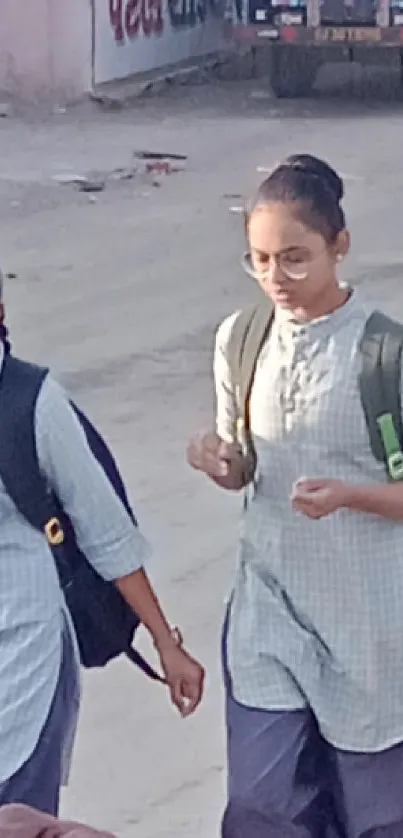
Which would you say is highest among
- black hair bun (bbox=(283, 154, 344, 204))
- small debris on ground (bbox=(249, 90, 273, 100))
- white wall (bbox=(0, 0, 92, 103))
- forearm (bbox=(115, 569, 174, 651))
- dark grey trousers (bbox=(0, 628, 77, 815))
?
black hair bun (bbox=(283, 154, 344, 204))

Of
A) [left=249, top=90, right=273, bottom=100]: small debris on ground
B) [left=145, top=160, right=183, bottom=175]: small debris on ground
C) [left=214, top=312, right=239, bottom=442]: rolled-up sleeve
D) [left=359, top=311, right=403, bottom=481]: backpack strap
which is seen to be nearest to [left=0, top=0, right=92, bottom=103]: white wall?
[left=249, top=90, right=273, bottom=100]: small debris on ground

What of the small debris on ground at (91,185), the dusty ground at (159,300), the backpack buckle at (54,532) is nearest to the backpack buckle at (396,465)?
the backpack buckle at (54,532)

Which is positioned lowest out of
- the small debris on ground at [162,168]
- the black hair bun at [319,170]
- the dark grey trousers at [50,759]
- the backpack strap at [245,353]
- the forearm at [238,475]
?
the small debris on ground at [162,168]

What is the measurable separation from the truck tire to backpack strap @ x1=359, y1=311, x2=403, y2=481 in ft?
59.8

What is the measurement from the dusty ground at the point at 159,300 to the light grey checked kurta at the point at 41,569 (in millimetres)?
1244

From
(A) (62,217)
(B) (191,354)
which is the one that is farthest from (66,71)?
(B) (191,354)

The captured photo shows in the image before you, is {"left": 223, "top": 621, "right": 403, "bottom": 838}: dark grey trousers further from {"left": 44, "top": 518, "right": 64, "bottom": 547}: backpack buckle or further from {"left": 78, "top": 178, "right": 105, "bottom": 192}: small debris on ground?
{"left": 78, "top": 178, "right": 105, "bottom": 192}: small debris on ground

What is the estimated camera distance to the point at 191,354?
8336mm

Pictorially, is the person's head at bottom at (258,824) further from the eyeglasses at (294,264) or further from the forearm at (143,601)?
the eyeglasses at (294,264)

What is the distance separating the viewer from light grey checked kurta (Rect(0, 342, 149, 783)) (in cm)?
268

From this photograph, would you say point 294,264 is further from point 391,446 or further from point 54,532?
point 54,532

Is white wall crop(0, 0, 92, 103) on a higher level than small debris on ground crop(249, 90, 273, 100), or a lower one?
higher

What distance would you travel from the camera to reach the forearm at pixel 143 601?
2.85m

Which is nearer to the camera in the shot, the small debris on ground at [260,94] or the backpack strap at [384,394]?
the backpack strap at [384,394]
